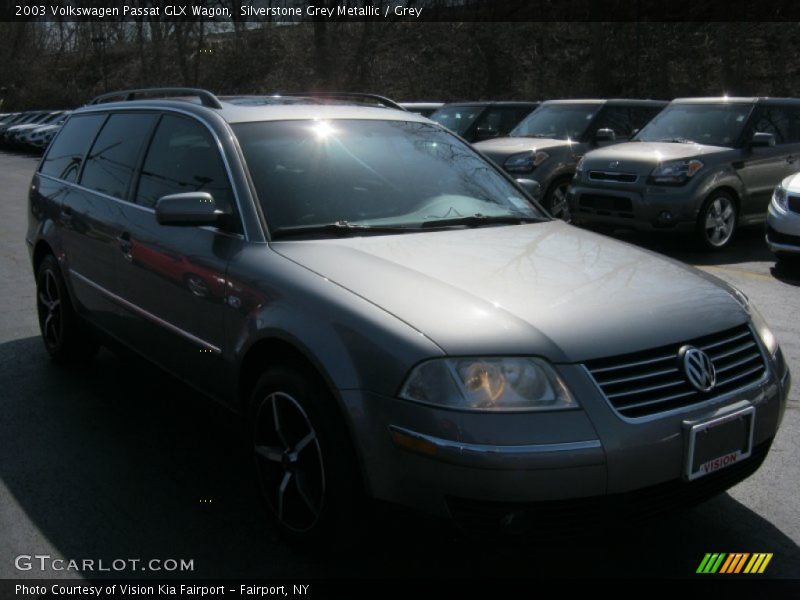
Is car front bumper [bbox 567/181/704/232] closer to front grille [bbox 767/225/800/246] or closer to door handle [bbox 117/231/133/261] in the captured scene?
front grille [bbox 767/225/800/246]

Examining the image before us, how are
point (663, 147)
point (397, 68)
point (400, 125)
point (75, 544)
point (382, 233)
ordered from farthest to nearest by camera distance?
point (397, 68) → point (663, 147) → point (400, 125) → point (382, 233) → point (75, 544)

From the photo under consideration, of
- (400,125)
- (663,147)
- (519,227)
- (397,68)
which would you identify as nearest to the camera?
(519,227)

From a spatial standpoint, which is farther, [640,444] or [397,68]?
[397,68]

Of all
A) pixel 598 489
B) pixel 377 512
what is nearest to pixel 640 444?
pixel 598 489

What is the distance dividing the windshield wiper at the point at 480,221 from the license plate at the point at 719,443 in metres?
1.52

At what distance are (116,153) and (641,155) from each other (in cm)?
667

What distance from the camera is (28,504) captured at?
3.82 m

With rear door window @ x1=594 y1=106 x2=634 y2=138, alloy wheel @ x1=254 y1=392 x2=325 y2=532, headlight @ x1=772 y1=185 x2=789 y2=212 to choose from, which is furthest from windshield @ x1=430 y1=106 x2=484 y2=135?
alloy wheel @ x1=254 y1=392 x2=325 y2=532

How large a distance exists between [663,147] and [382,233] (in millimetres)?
7353

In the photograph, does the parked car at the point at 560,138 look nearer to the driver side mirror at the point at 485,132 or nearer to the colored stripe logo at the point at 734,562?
the driver side mirror at the point at 485,132

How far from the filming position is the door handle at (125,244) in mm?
4511

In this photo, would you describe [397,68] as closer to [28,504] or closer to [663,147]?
[663,147]

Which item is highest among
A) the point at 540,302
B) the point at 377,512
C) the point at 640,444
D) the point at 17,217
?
the point at 540,302

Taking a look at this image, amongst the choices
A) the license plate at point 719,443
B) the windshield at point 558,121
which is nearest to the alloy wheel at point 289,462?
the license plate at point 719,443
